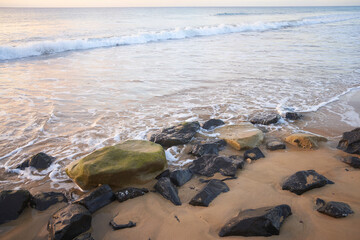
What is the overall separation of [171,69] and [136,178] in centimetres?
743

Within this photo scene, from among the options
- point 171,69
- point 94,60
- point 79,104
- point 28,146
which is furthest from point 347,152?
point 94,60

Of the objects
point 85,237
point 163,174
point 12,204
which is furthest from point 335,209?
point 12,204

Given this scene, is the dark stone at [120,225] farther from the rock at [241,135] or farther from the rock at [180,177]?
the rock at [241,135]

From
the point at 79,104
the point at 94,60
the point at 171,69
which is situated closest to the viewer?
the point at 79,104

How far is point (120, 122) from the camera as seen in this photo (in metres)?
5.73

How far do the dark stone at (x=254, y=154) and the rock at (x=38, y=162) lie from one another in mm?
3129

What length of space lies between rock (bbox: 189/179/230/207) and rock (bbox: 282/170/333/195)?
0.77 meters

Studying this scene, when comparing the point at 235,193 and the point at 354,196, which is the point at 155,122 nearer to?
the point at 235,193

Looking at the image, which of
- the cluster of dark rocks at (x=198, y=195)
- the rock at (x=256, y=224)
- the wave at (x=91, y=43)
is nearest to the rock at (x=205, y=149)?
the cluster of dark rocks at (x=198, y=195)

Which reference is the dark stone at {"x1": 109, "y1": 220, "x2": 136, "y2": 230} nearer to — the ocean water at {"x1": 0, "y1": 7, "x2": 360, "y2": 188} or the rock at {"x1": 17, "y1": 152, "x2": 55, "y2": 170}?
the ocean water at {"x1": 0, "y1": 7, "x2": 360, "y2": 188}

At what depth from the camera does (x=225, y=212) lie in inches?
117

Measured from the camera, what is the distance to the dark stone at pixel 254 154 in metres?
4.20

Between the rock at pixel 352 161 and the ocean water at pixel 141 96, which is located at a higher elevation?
the rock at pixel 352 161

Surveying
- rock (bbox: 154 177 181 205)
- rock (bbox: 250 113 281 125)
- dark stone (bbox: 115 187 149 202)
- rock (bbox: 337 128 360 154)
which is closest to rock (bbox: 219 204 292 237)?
rock (bbox: 154 177 181 205)
